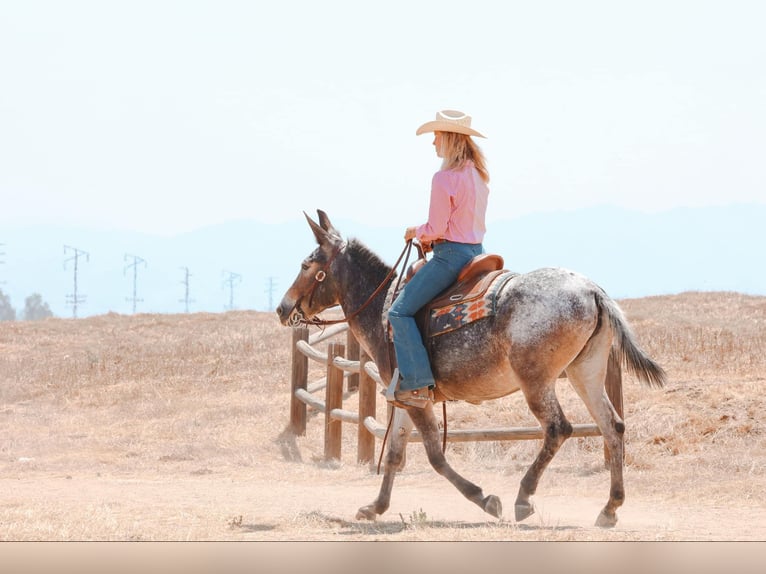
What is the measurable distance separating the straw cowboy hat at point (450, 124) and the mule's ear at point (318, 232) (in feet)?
4.21

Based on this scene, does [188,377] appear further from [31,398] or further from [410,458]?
[410,458]

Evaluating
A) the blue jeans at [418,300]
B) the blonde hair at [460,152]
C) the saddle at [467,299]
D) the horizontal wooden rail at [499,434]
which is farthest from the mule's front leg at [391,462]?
the horizontal wooden rail at [499,434]

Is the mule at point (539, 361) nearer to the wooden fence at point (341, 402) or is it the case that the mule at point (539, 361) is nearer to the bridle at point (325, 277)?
the bridle at point (325, 277)

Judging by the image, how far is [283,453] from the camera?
1539cm

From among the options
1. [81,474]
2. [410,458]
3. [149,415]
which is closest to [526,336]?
[410,458]

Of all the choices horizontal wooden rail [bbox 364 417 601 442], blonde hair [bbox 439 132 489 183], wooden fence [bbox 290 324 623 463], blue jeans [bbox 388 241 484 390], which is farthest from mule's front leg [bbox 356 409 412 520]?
horizontal wooden rail [bbox 364 417 601 442]

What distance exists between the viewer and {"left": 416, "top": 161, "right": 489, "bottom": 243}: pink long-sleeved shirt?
837 centimetres

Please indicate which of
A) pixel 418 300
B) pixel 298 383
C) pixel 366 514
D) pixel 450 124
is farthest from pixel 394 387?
pixel 298 383

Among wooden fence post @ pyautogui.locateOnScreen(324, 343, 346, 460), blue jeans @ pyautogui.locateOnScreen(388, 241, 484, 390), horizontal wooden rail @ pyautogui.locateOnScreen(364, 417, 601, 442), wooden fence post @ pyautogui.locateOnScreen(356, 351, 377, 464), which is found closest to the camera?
blue jeans @ pyautogui.locateOnScreen(388, 241, 484, 390)

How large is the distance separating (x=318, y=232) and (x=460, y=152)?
160cm

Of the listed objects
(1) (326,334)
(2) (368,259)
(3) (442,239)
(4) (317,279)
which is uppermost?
(3) (442,239)

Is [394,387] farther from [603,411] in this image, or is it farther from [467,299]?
[603,411]

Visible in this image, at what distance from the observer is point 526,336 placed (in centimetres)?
786

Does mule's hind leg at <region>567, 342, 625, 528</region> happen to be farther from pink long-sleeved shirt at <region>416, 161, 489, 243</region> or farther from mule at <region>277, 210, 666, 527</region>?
pink long-sleeved shirt at <region>416, 161, 489, 243</region>
